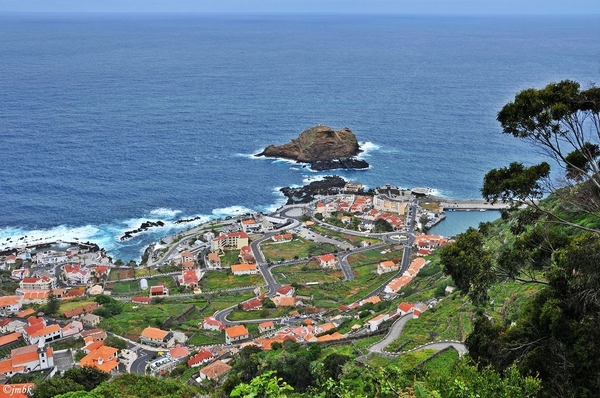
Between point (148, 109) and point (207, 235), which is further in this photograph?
point (148, 109)

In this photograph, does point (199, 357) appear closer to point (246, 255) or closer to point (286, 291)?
point (286, 291)

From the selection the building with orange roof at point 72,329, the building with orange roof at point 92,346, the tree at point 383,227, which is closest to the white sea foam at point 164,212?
the tree at point 383,227

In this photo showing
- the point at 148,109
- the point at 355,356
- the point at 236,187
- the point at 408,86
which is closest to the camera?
the point at 355,356

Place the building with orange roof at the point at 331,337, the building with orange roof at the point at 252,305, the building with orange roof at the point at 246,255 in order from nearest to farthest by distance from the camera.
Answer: the building with orange roof at the point at 331,337 < the building with orange roof at the point at 252,305 < the building with orange roof at the point at 246,255

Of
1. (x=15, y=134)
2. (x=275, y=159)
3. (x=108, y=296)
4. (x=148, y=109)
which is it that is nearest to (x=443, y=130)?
(x=275, y=159)

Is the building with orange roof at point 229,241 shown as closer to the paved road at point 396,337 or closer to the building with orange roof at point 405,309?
the building with orange roof at point 405,309

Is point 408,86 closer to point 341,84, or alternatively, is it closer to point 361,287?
point 341,84
